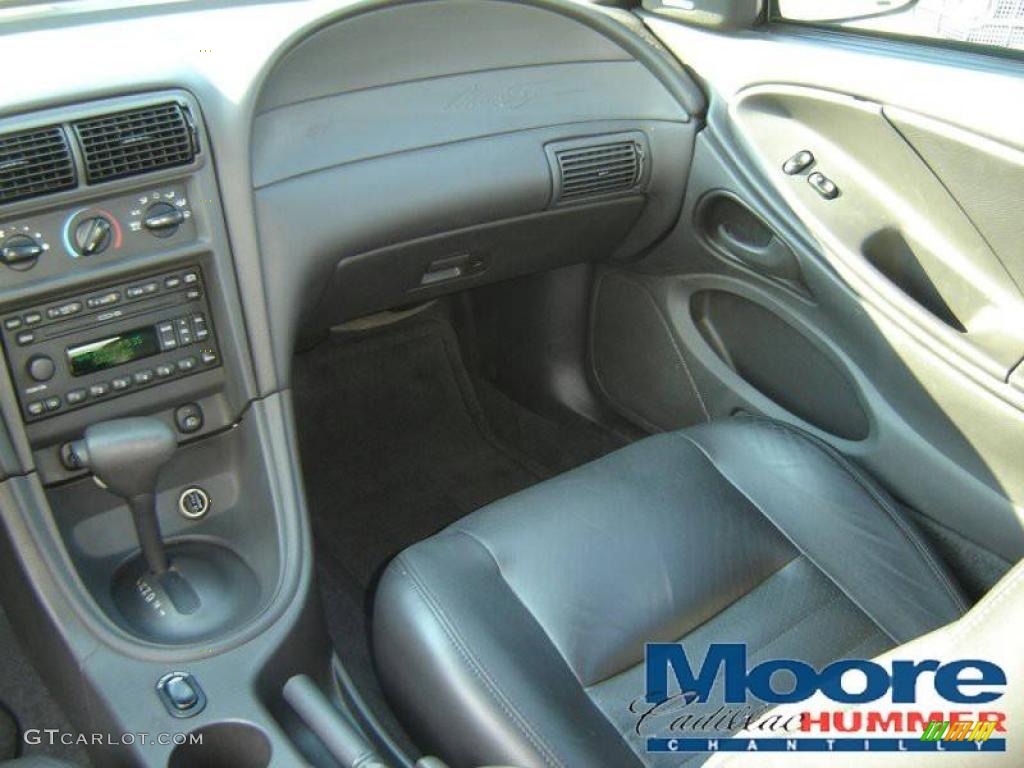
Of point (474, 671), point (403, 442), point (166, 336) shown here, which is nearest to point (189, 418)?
point (166, 336)

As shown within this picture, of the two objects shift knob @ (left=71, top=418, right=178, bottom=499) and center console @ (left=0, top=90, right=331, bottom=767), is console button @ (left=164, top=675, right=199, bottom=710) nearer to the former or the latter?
center console @ (left=0, top=90, right=331, bottom=767)

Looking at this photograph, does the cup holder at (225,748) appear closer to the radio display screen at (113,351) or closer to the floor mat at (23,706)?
the floor mat at (23,706)

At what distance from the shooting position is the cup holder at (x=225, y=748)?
4.58 feet

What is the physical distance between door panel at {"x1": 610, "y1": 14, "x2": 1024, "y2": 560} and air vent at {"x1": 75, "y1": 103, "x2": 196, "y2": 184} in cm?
97

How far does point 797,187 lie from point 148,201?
1.05 m

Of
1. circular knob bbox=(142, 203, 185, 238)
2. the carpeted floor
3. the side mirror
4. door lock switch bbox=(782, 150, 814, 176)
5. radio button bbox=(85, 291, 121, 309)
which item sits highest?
the side mirror

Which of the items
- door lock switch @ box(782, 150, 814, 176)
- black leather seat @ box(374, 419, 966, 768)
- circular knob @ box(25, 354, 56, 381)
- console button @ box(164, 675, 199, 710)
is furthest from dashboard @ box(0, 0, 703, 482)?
black leather seat @ box(374, 419, 966, 768)

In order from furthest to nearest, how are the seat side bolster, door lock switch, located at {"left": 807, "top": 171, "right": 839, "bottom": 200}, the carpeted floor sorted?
the carpeted floor
door lock switch, located at {"left": 807, "top": 171, "right": 839, "bottom": 200}
the seat side bolster

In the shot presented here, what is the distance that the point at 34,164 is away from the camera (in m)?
1.39

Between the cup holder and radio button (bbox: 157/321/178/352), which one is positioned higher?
radio button (bbox: 157/321/178/352)

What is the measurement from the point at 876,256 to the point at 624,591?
740 mm

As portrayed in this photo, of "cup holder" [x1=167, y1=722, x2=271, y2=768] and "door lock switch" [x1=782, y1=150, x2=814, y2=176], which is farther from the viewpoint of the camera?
"door lock switch" [x1=782, y1=150, x2=814, y2=176]

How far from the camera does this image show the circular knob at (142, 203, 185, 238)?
4.99 feet

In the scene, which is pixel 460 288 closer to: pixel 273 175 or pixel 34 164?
pixel 273 175
